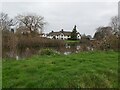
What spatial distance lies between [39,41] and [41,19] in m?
36.6

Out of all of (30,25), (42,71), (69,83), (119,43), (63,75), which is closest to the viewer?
(69,83)

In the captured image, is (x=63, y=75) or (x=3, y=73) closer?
(x=63, y=75)

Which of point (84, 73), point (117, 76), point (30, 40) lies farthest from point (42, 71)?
point (30, 40)

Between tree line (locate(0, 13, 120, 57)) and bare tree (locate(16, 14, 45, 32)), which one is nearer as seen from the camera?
tree line (locate(0, 13, 120, 57))

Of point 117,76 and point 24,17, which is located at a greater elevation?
point 24,17

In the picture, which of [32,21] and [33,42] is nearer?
[33,42]

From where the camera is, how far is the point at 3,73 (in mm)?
7742

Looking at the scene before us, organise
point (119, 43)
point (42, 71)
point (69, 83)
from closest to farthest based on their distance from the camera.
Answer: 1. point (69, 83)
2. point (42, 71)
3. point (119, 43)

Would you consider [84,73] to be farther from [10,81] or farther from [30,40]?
[30,40]

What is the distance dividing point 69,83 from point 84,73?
1002 mm

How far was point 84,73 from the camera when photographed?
7.22 meters

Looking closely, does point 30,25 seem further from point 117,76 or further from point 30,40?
point 117,76

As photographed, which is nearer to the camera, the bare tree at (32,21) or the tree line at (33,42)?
the tree line at (33,42)

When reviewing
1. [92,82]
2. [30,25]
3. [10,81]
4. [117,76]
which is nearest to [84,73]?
[92,82]
